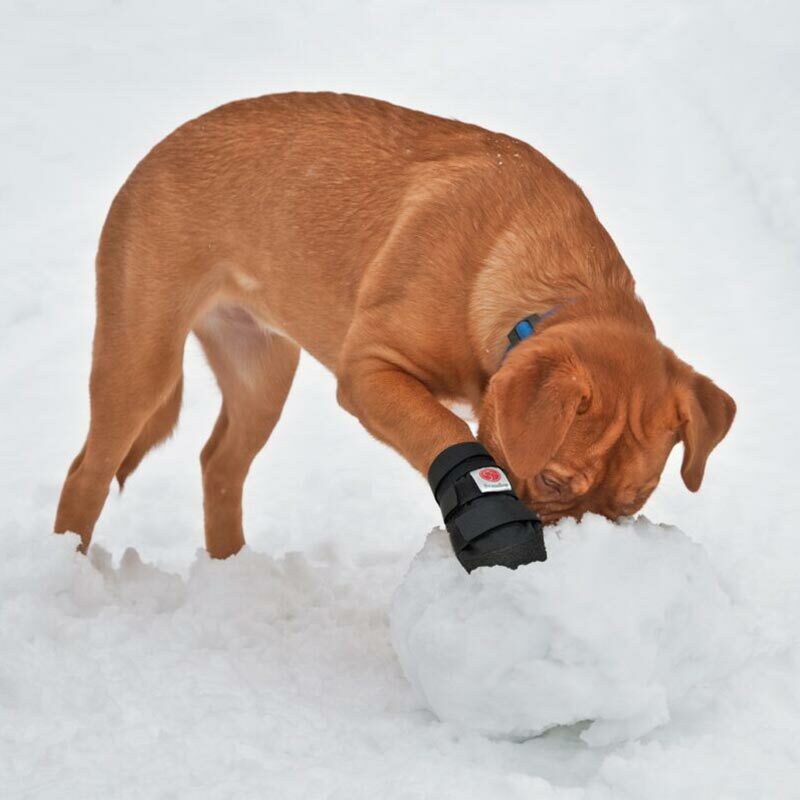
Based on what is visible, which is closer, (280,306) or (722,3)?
(280,306)

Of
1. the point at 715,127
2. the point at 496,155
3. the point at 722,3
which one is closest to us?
the point at 496,155

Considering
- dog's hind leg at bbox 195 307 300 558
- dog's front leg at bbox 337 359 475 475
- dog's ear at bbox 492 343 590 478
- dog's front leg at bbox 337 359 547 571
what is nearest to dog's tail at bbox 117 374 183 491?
dog's hind leg at bbox 195 307 300 558

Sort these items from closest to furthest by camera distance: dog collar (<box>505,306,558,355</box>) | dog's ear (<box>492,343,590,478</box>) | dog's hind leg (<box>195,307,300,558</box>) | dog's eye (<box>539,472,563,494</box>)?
dog's ear (<box>492,343,590,478</box>)
dog's eye (<box>539,472,563,494</box>)
dog collar (<box>505,306,558,355</box>)
dog's hind leg (<box>195,307,300,558</box>)

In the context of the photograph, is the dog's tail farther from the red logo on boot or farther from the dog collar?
the red logo on boot

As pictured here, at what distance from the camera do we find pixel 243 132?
16.1 ft

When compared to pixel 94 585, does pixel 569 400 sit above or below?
above

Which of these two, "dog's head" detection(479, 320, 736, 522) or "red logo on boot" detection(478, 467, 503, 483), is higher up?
"dog's head" detection(479, 320, 736, 522)

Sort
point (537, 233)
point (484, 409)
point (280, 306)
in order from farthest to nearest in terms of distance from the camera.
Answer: point (280, 306) → point (537, 233) → point (484, 409)

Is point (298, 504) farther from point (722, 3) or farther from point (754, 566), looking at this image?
point (722, 3)

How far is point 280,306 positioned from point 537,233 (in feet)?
3.76

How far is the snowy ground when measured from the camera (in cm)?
329

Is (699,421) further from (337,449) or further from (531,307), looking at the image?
(337,449)

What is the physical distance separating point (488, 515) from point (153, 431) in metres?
2.26

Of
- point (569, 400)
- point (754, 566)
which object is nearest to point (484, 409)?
point (569, 400)
